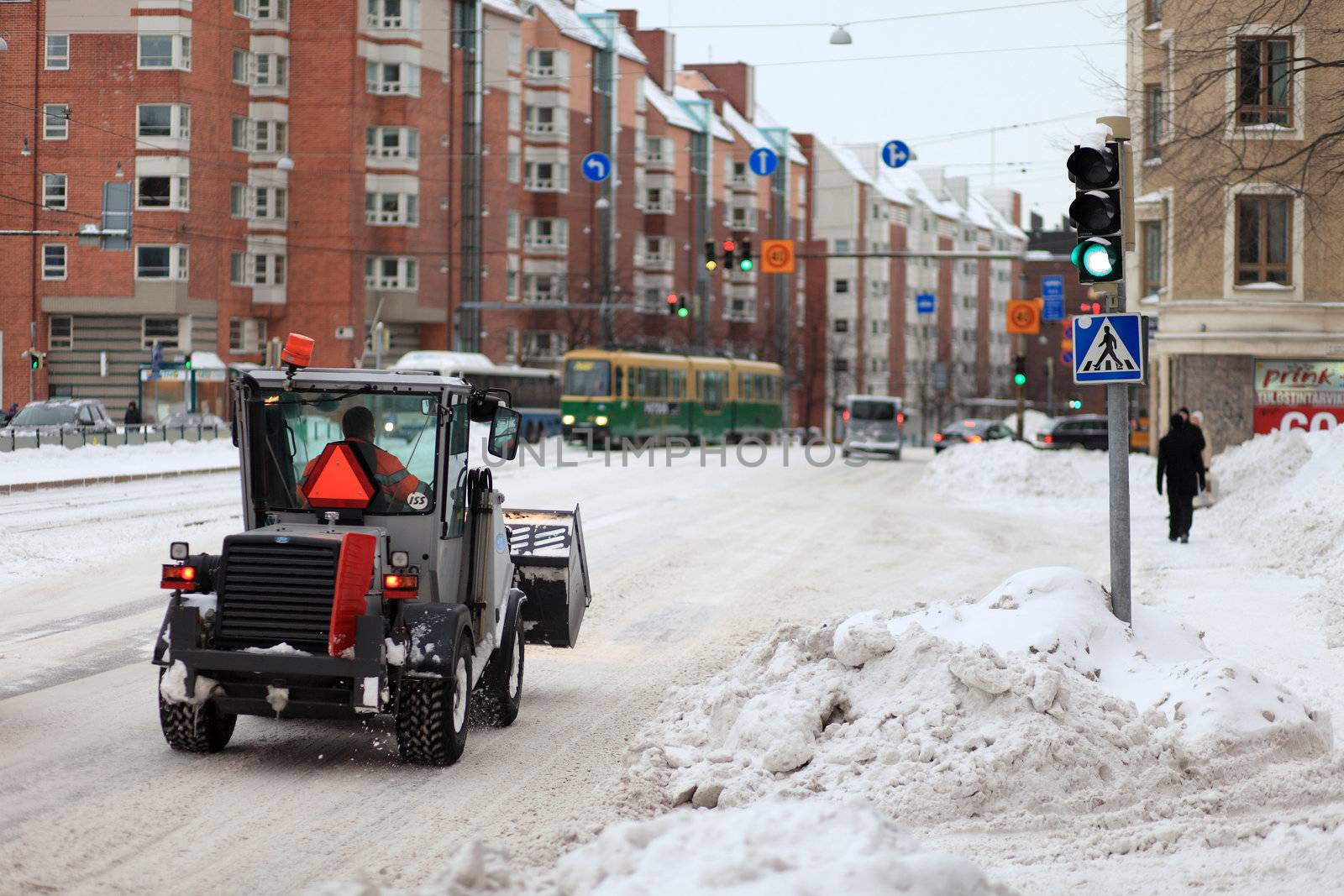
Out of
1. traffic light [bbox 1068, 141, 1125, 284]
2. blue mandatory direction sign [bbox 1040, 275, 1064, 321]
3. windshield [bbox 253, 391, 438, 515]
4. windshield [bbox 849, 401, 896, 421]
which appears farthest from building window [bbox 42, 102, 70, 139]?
traffic light [bbox 1068, 141, 1125, 284]

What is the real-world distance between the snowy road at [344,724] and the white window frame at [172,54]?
2508cm

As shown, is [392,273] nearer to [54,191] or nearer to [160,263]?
[160,263]

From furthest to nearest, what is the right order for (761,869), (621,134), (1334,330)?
(621,134)
(1334,330)
(761,869)

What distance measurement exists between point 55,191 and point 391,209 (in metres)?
23.5

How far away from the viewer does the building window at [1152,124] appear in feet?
111

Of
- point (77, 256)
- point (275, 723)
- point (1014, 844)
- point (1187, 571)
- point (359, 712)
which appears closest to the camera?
point (1014, 844)

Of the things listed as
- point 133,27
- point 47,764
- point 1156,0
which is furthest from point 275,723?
point 133,27

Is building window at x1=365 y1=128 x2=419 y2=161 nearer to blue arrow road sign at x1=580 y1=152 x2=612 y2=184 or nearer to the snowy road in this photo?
blue arrow road sign at x1=580 y1=152 x2=612 y2=184

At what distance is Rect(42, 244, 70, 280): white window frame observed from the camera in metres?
47.8

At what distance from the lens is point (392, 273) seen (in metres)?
63.5

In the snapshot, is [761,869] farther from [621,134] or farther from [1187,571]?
[621,134]

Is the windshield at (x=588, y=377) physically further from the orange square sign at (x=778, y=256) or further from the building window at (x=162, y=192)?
the building window at (x=162, y=192)

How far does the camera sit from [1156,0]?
118 feet

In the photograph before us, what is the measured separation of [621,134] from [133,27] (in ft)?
128
